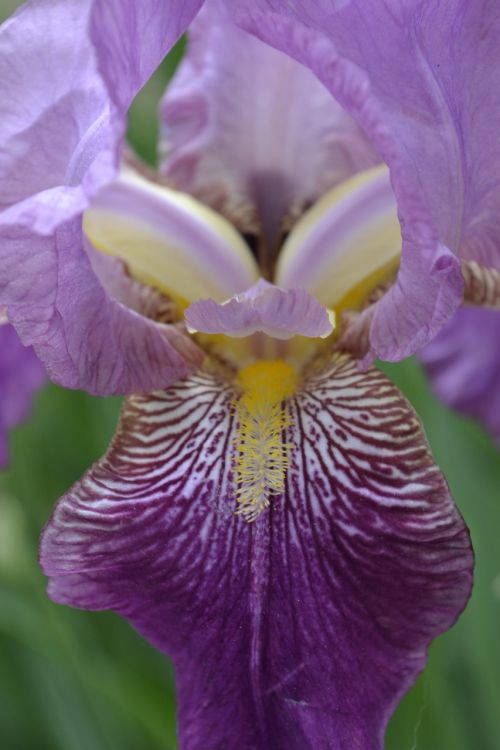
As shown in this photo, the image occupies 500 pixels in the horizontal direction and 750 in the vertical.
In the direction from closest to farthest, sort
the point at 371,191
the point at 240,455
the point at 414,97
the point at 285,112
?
the point at 414,97
the point at 240,455
the point at 371,191
the point at 285,112

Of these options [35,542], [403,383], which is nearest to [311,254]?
[403,383]

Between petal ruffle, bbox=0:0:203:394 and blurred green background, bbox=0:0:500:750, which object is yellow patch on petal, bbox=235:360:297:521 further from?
blurred green background, bbox=0:0:500:750

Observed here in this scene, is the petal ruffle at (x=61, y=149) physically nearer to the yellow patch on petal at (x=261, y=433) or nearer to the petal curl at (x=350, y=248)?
the yellow patch on petal at (x=261, y=433)

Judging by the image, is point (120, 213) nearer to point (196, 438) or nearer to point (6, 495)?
point (196, 438)

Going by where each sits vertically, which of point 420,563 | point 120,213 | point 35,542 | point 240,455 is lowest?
point 35,542

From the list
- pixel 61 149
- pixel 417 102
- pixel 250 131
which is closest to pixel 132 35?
pixel 61 149

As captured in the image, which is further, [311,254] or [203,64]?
[203,64]

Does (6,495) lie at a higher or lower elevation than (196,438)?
lower
